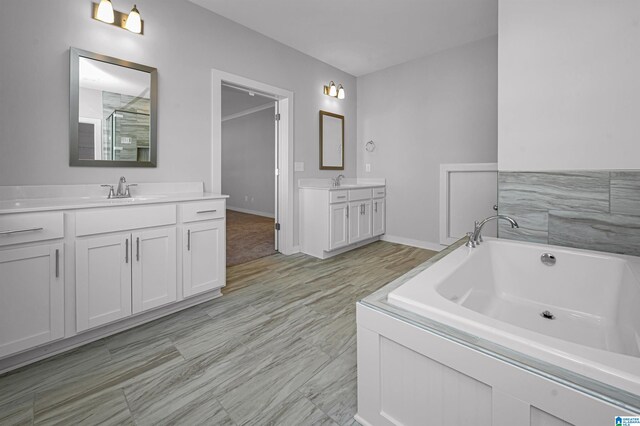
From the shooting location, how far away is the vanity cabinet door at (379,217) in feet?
14.2

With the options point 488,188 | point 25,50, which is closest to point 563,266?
point 488,188

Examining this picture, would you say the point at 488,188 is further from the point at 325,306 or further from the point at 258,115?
the point at 258,115

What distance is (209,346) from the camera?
180 centimetres

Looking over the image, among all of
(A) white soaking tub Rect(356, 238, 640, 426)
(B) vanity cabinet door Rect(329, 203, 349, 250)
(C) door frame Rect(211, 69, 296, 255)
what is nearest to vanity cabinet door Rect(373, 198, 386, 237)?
(B) vanity cabinet door Rect(329, 203, 349, 250)

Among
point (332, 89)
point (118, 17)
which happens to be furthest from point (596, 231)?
point (118, 17)

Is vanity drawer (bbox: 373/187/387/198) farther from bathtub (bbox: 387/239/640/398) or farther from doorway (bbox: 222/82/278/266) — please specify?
bathtub (bbox: 387/239/640/398)

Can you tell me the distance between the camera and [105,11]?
2.07 metres

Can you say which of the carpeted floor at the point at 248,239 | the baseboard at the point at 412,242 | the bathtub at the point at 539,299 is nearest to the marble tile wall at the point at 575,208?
the bathtub at the point at 539,299

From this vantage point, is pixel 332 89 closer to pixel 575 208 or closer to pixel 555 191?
pixel 555 191

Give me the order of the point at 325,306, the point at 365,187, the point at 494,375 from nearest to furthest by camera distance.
A: the point at 494,375 < the point at 325,306 < the point at 365,187

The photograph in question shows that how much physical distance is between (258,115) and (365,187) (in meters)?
4.24

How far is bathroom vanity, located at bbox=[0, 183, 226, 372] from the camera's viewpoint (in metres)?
1.54

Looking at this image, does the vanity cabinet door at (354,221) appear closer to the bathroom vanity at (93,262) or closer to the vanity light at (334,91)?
the vanity light at (334,91)

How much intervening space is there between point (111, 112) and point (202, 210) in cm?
100
